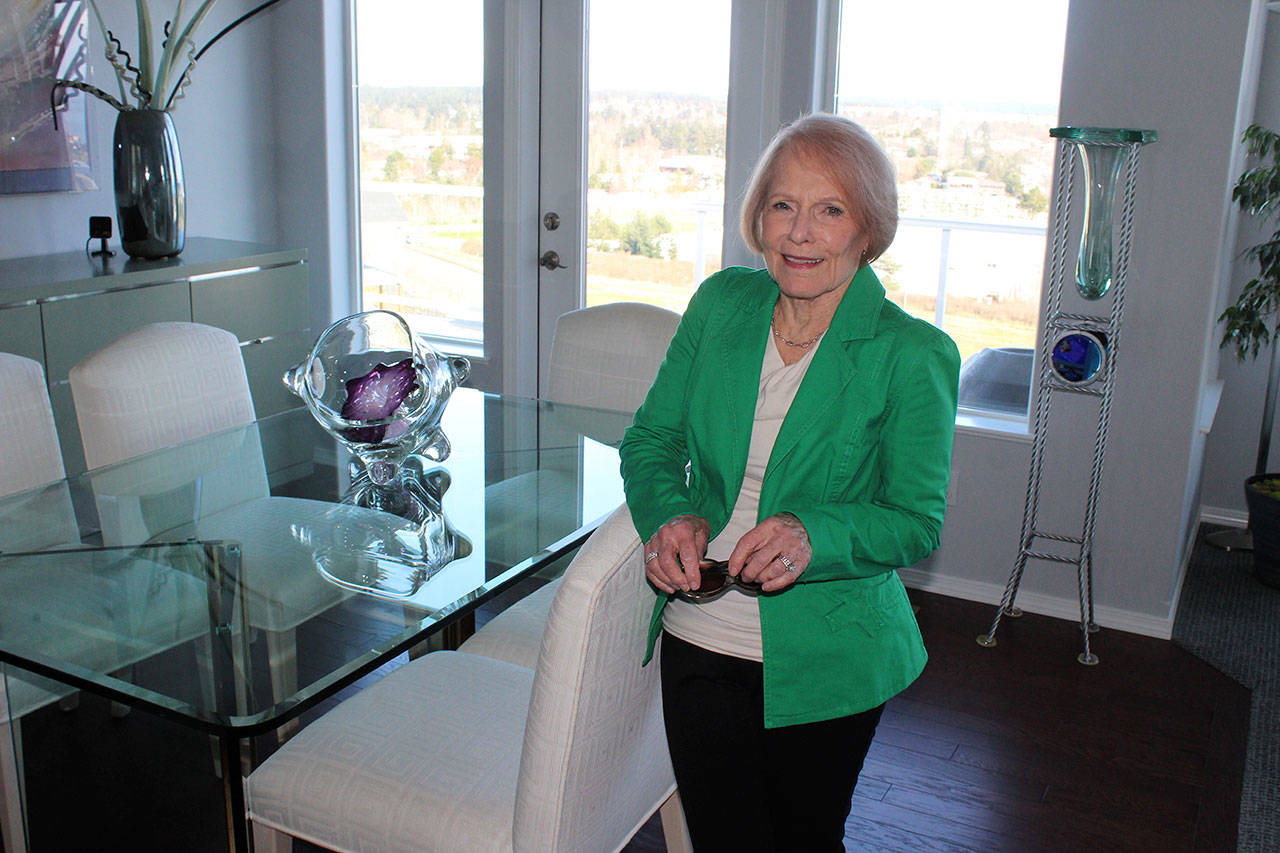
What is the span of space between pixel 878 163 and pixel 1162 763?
188 centimetres

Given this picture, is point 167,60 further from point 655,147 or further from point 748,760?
point 748,760

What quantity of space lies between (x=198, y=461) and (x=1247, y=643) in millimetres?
2915

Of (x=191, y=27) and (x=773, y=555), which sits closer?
(x=773, y=555)

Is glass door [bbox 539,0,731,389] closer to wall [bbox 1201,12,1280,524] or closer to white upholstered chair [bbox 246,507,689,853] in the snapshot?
wall [bbox 1201,12,1280,524]

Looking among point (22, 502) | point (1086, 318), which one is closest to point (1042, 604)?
point (1086, 318)

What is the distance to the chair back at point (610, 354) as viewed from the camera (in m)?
2.98

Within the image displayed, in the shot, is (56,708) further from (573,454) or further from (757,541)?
(757,541)

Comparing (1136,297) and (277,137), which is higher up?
(277,137)

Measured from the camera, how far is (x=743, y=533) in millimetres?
1548

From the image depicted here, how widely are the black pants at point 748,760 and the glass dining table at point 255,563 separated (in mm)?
416

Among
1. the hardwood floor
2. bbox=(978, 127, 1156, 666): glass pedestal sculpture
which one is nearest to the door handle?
bbox=(978, 127, 1156, 666): glass pedestal sculpture

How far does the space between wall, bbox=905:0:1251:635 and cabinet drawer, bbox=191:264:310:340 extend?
2.34 meters

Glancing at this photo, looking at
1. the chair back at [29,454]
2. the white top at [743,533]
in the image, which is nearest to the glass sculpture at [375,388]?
the chair back at [29,454]

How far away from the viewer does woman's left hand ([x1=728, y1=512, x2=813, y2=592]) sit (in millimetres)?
1369
